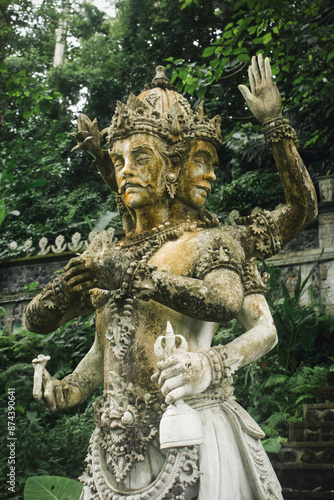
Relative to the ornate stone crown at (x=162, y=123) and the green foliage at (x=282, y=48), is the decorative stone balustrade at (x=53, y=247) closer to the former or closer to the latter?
the green foliage at (x=282, y=48)

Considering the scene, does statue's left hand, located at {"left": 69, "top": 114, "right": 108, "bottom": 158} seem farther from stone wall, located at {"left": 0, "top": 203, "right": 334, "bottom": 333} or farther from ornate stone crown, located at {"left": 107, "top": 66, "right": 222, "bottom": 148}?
stone wall, located at {"left": 0, "top": 203, "right": 334, "bottom": 333}

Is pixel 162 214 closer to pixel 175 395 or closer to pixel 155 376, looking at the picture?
pixel 155 376

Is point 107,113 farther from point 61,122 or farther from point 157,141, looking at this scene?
point 157,141

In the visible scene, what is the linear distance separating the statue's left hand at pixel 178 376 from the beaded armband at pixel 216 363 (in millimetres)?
155

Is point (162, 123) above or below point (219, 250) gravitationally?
above

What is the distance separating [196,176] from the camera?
3.26 metres

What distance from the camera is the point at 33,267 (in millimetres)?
10453

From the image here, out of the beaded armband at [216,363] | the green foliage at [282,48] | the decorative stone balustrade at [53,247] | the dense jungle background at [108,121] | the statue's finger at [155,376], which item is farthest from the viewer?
the decorative stone balustrade at [53,247]

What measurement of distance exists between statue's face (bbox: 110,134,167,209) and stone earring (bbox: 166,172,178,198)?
0.02 m

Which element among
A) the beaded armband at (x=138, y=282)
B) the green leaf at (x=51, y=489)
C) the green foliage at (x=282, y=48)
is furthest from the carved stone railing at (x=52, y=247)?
the beaded armband at (x=138, y=282)

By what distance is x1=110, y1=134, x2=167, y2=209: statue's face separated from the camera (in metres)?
3.17

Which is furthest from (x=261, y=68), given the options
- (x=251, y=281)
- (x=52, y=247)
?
(x=52, y=247)

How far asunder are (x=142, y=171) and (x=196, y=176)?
32cm

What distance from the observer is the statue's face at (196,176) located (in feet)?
10.7
